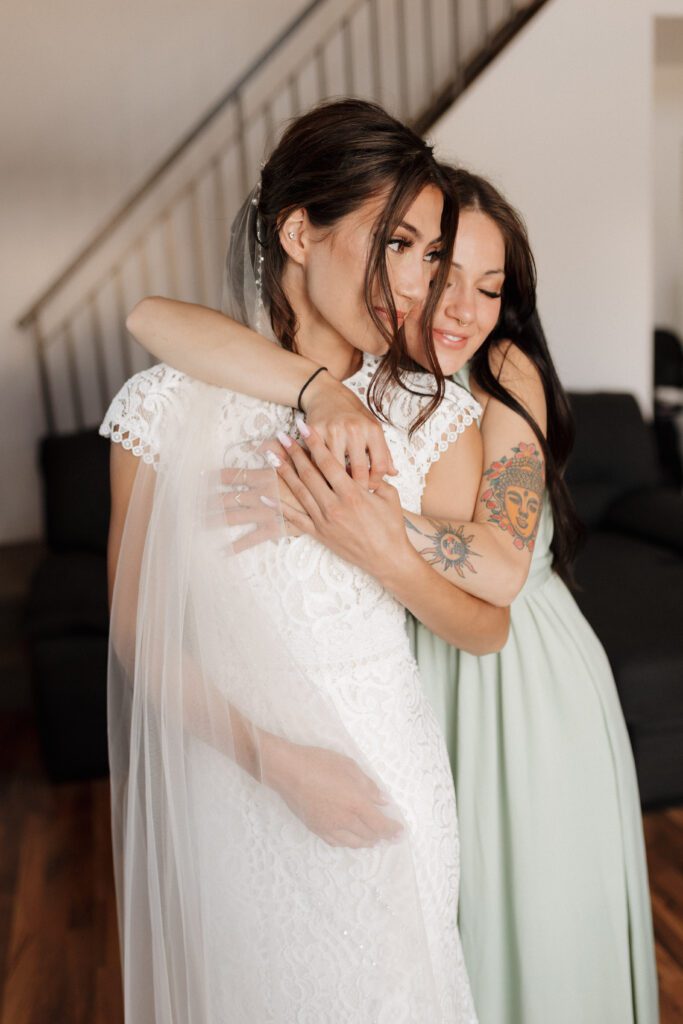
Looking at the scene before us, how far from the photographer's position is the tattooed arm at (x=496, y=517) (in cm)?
124

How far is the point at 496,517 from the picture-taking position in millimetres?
1324

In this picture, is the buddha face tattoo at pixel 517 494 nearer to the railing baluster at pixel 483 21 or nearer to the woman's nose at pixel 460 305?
the woman's nose at pixel 460 305

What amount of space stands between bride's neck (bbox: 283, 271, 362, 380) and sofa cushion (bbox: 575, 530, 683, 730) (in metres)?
1.60

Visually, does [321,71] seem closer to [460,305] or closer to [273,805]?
[460,305]

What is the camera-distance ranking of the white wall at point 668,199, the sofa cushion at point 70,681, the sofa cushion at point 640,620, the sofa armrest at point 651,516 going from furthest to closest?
the white wall at point 668,199
the sofa armrest at point 651,516
the sofa cushion at point 70,681
the sofa cushion at point 640,620

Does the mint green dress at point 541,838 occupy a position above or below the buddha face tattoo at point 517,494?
below

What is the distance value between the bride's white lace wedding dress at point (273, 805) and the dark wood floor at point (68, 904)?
977mm

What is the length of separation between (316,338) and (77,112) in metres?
4.38

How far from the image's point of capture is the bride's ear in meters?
1.19

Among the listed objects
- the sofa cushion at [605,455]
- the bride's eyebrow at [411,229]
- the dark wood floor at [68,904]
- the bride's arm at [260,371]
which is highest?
the bride's eyebrow at [411,229]

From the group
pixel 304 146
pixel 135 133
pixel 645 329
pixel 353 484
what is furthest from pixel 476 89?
pixel 353 484

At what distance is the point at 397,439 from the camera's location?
1.24m

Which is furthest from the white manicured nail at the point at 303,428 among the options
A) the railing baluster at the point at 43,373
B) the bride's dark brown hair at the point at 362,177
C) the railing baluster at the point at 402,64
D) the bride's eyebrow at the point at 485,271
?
the railing baluster at the point at 402,64

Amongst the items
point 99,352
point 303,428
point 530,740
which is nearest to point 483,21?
point 99,352
